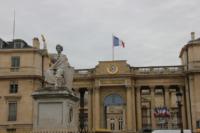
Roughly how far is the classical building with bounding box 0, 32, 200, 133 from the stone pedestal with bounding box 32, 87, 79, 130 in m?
34.4

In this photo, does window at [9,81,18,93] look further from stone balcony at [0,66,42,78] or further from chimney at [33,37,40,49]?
chimney at [33,37,40,49]

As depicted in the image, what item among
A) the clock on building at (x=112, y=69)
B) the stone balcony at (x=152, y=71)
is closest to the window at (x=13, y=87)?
the stone balcony at (x=152, y=71)

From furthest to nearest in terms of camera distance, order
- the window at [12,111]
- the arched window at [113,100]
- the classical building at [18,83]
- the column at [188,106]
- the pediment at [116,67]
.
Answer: the arched window at [113,100]
the pediment at [116,67]
the column at [188,106]
the window at [12,111]
the classical building at [18,83]

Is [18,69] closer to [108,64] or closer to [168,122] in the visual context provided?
[108,64]

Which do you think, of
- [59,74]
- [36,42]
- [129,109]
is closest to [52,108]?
[59,74]

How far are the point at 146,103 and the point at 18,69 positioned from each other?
30.2 meters

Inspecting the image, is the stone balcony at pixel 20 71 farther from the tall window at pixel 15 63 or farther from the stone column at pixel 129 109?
the stone column at pixel 129 109

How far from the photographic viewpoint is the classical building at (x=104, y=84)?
5116cm

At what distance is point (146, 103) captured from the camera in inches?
2911

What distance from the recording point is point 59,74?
16.2 meters

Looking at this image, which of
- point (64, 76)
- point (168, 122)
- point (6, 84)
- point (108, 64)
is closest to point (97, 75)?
point (108, 64)

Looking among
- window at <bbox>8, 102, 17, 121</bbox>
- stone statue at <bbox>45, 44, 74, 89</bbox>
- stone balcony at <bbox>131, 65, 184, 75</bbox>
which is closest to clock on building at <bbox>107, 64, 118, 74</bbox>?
stone balcony at <bbox>131, 65, 184, 75</bbox>

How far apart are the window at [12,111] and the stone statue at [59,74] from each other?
Result: 36.0 m

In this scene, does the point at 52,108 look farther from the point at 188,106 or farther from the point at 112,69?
the point at 112,69
